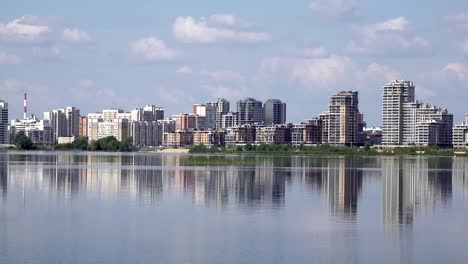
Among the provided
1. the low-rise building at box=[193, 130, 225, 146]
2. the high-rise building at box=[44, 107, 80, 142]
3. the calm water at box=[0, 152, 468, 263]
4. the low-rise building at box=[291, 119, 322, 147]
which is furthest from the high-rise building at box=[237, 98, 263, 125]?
the calm water at box=[0, 152, 468, 263]

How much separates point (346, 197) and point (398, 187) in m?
5.70

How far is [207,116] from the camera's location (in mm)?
169000

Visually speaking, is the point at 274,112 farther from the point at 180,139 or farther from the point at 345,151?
the point at 345,151

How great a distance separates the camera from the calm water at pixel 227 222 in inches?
619

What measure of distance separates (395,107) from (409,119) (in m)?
2.83

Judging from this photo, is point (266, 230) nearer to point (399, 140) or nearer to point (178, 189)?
point (178, 189)

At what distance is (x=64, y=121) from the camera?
170 meters

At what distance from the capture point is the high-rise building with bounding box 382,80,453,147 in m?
118

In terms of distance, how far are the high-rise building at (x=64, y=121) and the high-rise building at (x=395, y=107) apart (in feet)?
212

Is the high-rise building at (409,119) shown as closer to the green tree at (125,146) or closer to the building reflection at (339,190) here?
the green tree at (125,146)

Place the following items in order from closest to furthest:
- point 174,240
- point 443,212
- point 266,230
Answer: point 174,240 → point 266,230 → point 443,212

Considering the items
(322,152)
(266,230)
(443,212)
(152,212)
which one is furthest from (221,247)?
(322,152)

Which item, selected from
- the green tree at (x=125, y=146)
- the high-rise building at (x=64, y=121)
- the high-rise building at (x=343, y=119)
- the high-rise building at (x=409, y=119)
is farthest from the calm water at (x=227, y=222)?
the high-rise building at (x=64, y=121)

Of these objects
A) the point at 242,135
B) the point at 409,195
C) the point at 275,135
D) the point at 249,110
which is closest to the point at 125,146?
the point at 275,135
